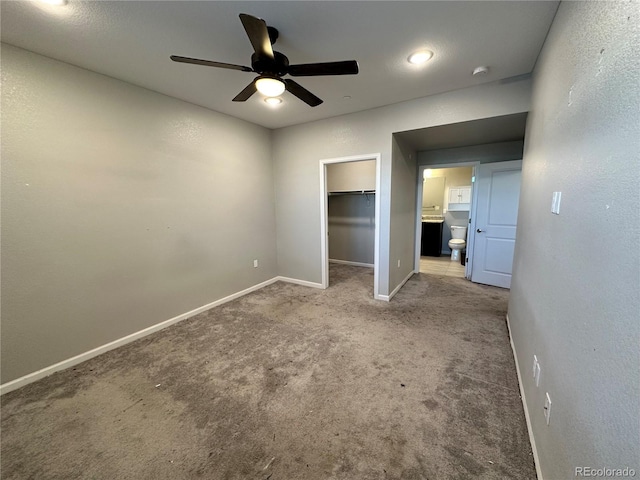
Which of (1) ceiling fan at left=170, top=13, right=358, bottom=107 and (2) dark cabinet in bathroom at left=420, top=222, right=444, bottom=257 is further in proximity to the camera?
(2) dark cabinet in bathroom at left=420, top=222, right=444, bottom=257

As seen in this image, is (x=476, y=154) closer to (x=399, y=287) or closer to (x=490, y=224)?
(x=490, y=224)

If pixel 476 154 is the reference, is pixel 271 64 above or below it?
above

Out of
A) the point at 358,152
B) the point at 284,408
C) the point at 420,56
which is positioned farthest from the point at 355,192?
the point at 284,408

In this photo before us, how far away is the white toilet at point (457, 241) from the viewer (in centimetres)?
548

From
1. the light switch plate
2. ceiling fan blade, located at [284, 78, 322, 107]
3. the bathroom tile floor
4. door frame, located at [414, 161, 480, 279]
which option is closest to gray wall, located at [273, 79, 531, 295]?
door frame, located at [414, 161, 480, 279]

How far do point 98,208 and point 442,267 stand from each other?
5.53 metres

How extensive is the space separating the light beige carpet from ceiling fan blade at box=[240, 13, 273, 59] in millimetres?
2345

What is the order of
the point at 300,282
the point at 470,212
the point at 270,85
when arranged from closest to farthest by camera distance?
the point at 270,85 < the point at 470,212 < the point at 300,282

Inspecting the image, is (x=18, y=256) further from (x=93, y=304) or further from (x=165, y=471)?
(x=165, y=471)

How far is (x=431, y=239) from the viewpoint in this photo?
6.05m

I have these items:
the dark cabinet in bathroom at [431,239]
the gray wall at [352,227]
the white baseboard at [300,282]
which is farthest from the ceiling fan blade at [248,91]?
the dark cabinet in bathroom at [431,239]

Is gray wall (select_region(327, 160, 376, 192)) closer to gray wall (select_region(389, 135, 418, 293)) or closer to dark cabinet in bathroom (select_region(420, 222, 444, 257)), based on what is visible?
gray wall (select_region(389, 135, 418, 293))

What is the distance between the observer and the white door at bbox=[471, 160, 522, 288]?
3660mm

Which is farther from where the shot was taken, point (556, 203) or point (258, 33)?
point (258, 33)
